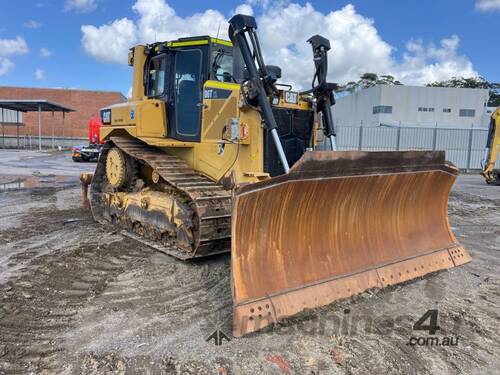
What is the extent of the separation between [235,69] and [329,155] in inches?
99.8

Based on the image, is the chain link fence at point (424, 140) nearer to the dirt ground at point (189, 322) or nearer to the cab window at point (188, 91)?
the dirt ground at point (189, 322)

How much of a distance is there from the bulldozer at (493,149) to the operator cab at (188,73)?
41.9 ft

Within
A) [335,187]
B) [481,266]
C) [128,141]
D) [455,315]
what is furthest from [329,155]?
[128,141]

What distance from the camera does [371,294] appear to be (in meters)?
4.55

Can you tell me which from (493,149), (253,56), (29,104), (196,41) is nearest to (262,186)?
(253,56)

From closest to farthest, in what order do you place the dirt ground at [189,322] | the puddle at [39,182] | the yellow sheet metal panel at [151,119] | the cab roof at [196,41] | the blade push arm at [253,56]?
the dirt ground at [189,322] < the blade push arm at [253,56] < the cab roof at [196,41] < the yellow sheet metal panel at [151,119] < the puddle at [39,182]

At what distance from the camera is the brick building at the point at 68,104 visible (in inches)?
1790

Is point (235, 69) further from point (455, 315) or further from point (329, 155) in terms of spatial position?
point (455, 315)

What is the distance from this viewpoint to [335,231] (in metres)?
4.76

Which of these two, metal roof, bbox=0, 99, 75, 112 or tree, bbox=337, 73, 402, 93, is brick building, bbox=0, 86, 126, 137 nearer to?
metal roof, bbox=0, 99, 75, 112

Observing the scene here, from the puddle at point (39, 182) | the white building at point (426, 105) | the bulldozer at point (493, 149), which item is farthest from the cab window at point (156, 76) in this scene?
the white building at point (426, 105)

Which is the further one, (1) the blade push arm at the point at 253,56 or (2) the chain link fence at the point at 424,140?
(2) the chain link fence at the point at 424,140

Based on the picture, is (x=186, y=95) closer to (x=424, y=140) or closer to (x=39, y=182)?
(x=39, y=182)

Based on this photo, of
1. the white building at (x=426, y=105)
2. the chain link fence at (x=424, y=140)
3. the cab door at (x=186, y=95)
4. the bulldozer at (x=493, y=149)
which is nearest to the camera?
the cab door at (x=186, y=95)
